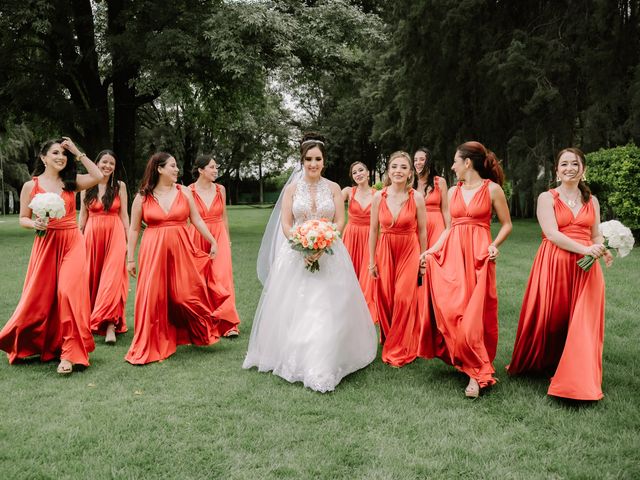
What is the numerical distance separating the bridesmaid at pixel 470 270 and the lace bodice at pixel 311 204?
1235 mm

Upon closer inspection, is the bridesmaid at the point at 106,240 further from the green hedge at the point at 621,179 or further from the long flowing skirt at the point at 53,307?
the green hedge at the point at 621,179

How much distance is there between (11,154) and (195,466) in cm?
5074

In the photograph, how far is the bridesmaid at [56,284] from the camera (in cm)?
625

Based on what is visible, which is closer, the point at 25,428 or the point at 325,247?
the point at 25,428

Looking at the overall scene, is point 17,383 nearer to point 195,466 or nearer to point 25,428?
point 25,428

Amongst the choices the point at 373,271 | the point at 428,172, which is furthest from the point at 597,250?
the point at 428,172

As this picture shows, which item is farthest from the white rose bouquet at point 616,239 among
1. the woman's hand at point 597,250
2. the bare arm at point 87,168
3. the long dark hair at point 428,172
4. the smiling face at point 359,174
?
the bare arm at point 87,168

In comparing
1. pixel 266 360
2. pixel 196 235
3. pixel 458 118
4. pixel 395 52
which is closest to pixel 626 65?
pixel 458 118

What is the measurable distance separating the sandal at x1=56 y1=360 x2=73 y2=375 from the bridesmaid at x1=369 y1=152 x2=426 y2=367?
3409 millimetres

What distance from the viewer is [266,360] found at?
6.26 m

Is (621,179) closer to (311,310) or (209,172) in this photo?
(209,172)

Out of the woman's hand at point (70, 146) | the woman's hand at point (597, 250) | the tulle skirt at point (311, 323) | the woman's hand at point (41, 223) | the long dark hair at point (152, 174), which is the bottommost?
the tulle skirt at point (311, 323)

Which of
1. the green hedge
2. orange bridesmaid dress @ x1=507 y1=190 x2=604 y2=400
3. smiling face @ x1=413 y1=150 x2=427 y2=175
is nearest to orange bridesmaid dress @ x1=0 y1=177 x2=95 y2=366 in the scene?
orange bridesmaid dress @ x1=507 y1=190 x2=604 y2=400

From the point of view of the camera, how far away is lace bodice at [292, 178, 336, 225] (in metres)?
6.54
